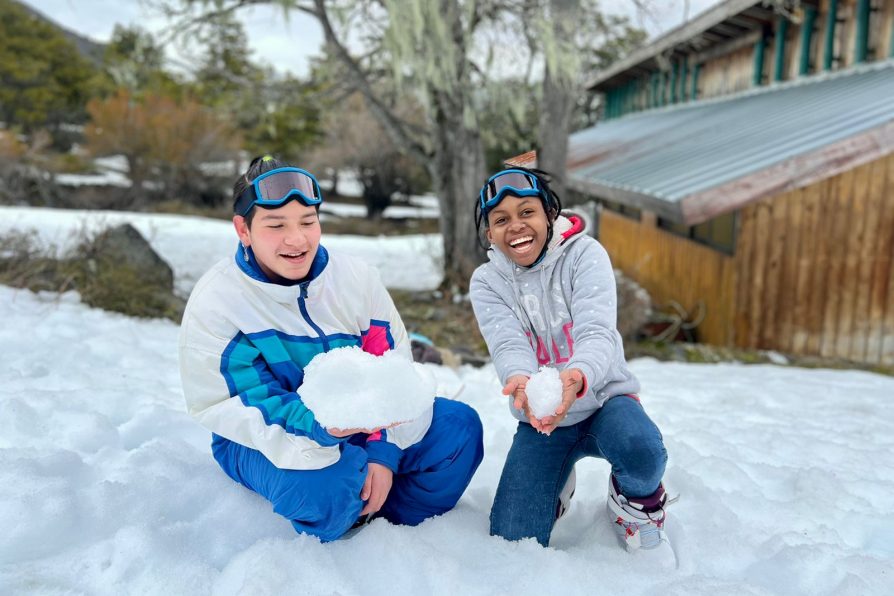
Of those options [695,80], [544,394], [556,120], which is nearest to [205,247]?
[556,120]

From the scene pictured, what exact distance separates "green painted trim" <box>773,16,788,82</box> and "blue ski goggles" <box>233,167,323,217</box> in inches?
409

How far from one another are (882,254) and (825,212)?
68cm

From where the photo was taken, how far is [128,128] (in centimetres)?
2323

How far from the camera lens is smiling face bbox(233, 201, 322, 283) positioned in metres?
2.10

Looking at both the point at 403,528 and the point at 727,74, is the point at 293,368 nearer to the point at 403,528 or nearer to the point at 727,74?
the point at 403,528

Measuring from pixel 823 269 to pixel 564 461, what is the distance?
5.46 meters

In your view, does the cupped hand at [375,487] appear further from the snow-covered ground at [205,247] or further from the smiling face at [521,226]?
the snow-covered ground at [205,247]

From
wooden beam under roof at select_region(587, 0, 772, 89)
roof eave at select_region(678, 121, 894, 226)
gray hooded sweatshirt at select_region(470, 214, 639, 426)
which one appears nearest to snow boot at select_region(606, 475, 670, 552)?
gray hooded sweatshirt at select_region(470, 214, 639, 426)

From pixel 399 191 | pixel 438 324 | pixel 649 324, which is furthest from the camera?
pixel 399 191

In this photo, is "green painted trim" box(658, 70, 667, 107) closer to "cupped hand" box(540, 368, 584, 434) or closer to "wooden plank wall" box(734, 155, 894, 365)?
"wooden plank wall" box(734, 155, 894, 365)

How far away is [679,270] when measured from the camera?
8.60m

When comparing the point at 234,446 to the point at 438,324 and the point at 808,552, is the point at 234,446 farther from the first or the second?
the point at 438,324

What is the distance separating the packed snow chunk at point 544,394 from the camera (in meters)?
2.06

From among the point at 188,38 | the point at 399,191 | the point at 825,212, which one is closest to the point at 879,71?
the point at 825,212
